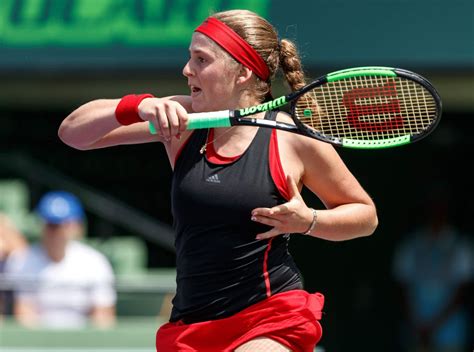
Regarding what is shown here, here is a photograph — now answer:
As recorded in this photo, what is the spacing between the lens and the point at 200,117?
3.50m

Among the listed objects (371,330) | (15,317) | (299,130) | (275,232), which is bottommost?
(371,330)

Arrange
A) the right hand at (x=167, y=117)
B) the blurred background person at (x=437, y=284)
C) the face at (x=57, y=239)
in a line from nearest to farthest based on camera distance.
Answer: the right hand at (x=167, y=117) → the face at (x=57, y=239) → the blurred background person at (x=437, y=284)

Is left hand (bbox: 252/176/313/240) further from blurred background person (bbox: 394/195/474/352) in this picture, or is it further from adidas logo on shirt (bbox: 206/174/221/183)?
blurred background person (bbox: 394/195/474/352)

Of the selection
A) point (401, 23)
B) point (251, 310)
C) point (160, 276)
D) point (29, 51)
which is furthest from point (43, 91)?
point (251, 310)

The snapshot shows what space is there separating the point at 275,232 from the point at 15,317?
420cm

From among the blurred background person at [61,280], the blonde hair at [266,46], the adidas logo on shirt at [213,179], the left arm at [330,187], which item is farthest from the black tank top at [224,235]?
the blurred background person at [61,280]

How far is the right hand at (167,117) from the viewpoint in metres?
3.37

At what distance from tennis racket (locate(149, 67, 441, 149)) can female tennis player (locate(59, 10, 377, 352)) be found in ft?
0.29

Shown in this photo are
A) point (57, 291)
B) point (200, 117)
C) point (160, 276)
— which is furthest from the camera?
point (160, 276)

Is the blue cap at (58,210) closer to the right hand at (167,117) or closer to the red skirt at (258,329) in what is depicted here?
the red skirt at (258,329)

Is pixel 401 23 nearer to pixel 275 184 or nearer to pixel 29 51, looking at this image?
pixel 29 51

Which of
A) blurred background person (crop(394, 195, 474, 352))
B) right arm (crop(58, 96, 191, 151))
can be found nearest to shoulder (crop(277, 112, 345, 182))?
right arm (crop(58, 96, 191, 151))

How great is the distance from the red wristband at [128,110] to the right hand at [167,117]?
0.45 ft

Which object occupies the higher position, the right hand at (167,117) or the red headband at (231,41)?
the red headband at (231,41)
